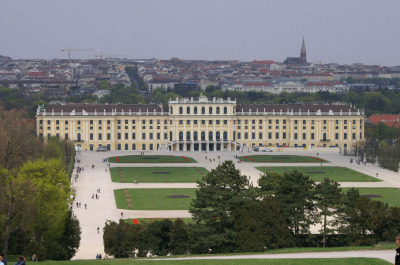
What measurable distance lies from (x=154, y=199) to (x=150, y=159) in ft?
111

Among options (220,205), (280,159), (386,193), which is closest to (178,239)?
(220,205)

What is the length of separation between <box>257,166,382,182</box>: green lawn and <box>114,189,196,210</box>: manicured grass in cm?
1359

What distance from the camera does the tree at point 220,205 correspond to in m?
42.7

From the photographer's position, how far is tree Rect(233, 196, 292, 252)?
42.1m

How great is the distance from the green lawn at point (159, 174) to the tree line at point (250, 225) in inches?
1205

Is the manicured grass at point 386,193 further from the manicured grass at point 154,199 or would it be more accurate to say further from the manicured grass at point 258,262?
the manicured grass at point 258,262

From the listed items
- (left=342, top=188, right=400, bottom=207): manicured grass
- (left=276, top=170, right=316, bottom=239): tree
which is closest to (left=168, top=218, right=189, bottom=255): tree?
(left=276, top=170, right=316, bottom=239): tree

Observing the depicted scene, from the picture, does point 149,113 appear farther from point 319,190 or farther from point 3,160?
point 319,190

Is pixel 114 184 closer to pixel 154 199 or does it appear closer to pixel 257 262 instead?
pixel 154 199

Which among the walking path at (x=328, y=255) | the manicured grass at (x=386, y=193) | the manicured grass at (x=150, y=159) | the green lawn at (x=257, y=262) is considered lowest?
the manicured grass at (x=150, y=159)

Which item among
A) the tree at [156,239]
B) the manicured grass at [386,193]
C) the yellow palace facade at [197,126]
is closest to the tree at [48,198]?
the tree at [156,239]

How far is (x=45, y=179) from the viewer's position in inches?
1822

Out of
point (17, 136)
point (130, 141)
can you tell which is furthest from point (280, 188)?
point (130, 141)

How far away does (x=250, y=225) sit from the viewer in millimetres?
42812
